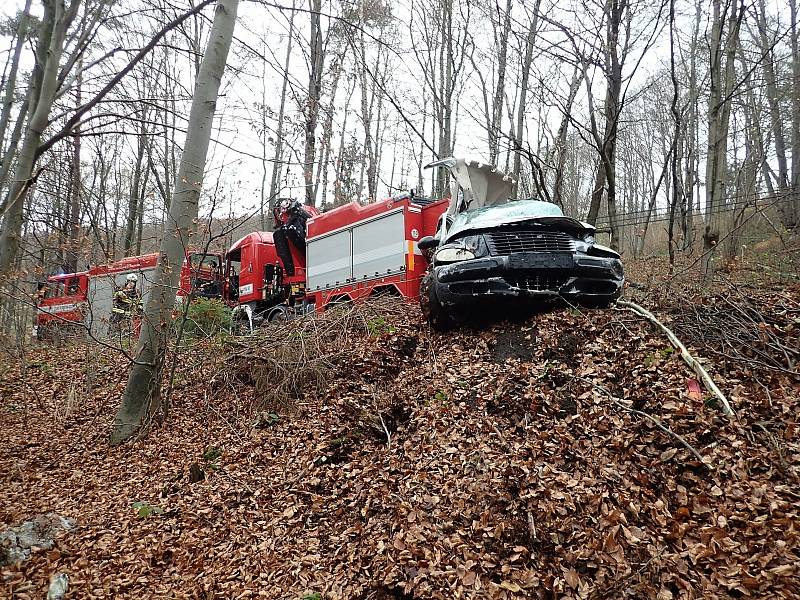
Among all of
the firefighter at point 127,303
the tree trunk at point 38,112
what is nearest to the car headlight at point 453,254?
the tree trunk at point 38,112

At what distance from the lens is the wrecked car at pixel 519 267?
5609 mm

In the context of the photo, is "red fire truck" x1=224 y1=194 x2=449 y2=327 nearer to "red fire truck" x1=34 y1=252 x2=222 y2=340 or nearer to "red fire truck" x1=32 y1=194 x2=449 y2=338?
"red fire truck" x1=32 y1=194 x2=449 y2=338

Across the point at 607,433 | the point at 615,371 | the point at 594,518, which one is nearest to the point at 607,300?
the point at 615,371

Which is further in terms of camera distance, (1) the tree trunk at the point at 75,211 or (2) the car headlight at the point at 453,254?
(1) the tree trunk at the point at 75,211

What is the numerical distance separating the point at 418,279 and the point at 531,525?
212 inches

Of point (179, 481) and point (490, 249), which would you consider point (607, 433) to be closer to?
point (490, 249)

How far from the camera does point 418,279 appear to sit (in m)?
8.34

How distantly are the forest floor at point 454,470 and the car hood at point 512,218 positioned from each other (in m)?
1.13

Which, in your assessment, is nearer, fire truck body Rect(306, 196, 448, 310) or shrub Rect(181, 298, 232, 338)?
shrub Rect(181, 298, 232, 338)

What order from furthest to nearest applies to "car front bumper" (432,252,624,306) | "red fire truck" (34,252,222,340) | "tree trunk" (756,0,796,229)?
"tree trunk" (756,0,796,229) < "red fire truck" (34,252,222,340) < "car front bumper" (432,252,624,306)

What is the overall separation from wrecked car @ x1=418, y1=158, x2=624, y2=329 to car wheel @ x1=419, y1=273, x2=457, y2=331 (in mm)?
14

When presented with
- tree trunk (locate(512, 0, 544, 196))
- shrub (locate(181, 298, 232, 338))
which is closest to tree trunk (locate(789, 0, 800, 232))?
tree trunk (locate(512, 0, 544, 196))

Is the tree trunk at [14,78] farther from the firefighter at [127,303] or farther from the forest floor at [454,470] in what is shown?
the forest floor at [454,470]

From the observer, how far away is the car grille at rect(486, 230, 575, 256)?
5730 millimetres
